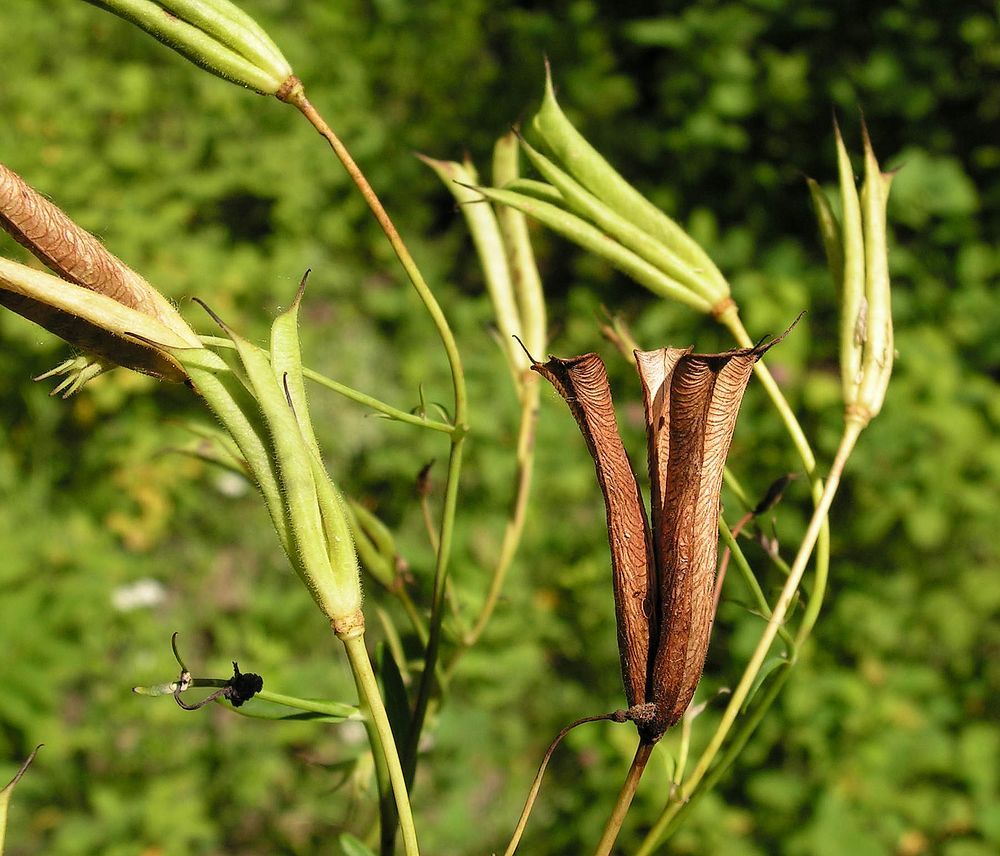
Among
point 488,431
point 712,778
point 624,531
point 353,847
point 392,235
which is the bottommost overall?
point 488,431

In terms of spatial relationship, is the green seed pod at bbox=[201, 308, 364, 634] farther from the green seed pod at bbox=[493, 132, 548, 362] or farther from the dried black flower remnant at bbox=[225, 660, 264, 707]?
the green seed pod at bbox=[493, 132, 548, 362]

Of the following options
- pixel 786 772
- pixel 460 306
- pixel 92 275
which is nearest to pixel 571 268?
pixel 460 306

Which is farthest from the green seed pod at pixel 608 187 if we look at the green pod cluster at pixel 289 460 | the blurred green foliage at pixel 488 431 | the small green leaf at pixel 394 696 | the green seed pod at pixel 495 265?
the blurred green foliage at pixel 488 431

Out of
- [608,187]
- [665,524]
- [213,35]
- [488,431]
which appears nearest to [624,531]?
[665,524]

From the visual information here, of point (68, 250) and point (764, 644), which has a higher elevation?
point (68, 250)

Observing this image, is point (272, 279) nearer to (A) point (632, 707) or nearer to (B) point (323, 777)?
(B) point (323, 777)

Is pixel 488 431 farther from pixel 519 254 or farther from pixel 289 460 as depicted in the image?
pixel 289 460
